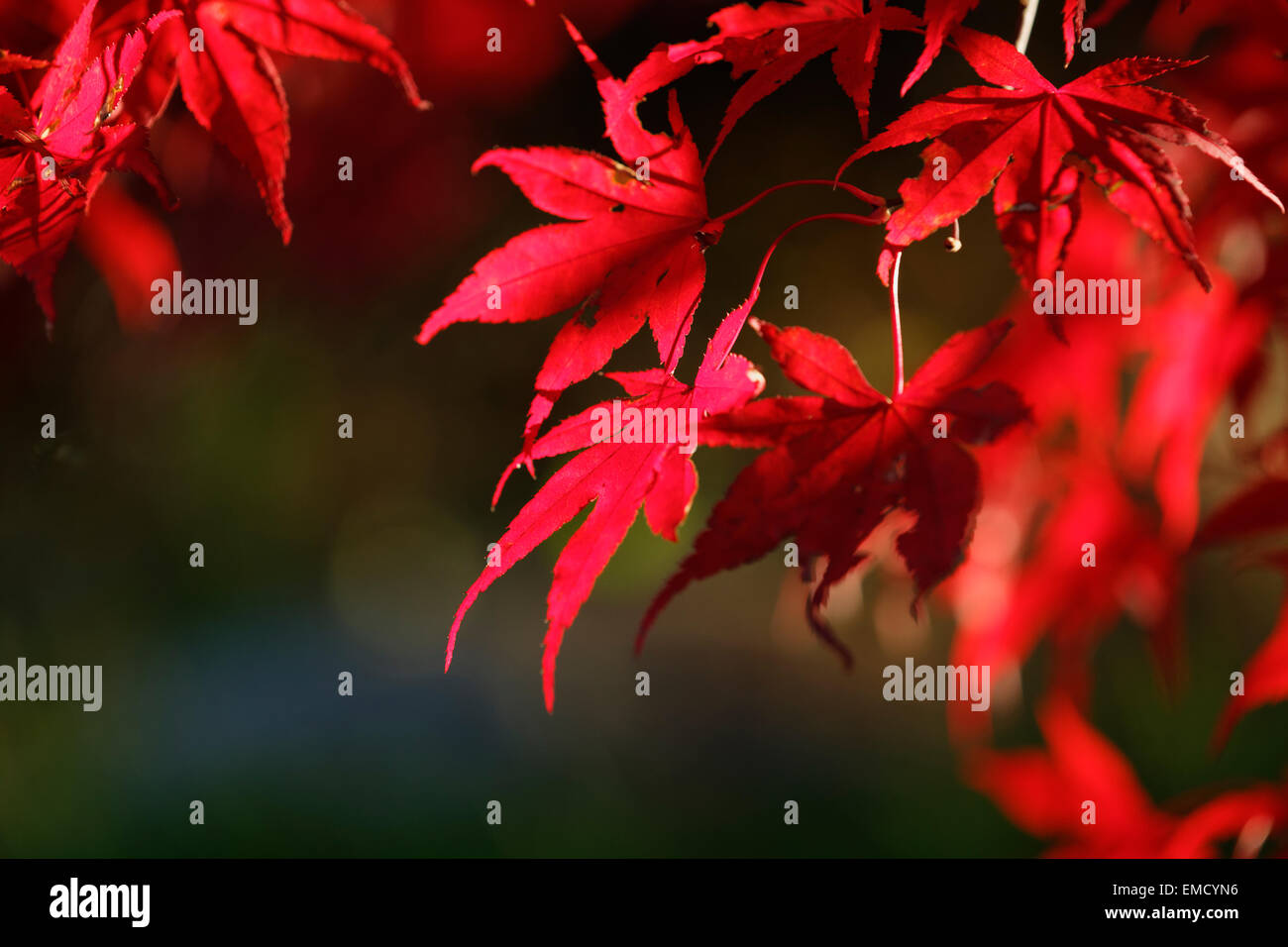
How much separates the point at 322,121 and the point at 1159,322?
1.44 metres

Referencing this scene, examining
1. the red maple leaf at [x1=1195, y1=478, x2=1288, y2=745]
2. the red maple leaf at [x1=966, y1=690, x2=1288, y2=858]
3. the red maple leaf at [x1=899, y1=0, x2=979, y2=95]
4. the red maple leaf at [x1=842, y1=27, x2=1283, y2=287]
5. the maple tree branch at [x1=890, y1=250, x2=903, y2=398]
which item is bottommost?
the red maple leaf at [x1=966, y1=690, x2=1288, y2=858]

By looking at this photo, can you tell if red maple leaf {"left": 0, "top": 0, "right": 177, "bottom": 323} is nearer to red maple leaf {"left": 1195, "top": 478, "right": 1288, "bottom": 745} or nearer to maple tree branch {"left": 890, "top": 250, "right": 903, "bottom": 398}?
maple tree branch {"left": 890, "top": 250, "right": 903, "bottom": 398}

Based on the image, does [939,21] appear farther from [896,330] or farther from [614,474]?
[614,474]

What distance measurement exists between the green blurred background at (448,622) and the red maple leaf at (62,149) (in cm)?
180

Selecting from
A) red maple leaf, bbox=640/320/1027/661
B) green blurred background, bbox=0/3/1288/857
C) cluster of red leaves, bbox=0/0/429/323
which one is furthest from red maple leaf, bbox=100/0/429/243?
green blurred background, bbox=0/3/1288/857

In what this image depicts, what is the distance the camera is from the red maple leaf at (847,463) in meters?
0.48

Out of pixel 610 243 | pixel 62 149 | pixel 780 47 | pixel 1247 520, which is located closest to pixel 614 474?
pixel 610 243

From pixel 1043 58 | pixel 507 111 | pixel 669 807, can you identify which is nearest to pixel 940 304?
pixel 1043 58

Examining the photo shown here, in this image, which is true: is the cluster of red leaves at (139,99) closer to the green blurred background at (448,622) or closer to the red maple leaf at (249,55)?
the red maple leaf at (249,55)

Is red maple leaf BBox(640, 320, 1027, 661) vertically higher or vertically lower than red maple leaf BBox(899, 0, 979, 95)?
lower

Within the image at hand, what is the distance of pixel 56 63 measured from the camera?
481 mm

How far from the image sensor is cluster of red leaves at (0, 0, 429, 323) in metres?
0.51

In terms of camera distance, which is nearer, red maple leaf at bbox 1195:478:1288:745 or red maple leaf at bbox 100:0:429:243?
red maple leaf at bbox 100:0:429:243

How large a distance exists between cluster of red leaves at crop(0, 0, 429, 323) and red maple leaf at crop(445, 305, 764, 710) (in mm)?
217
